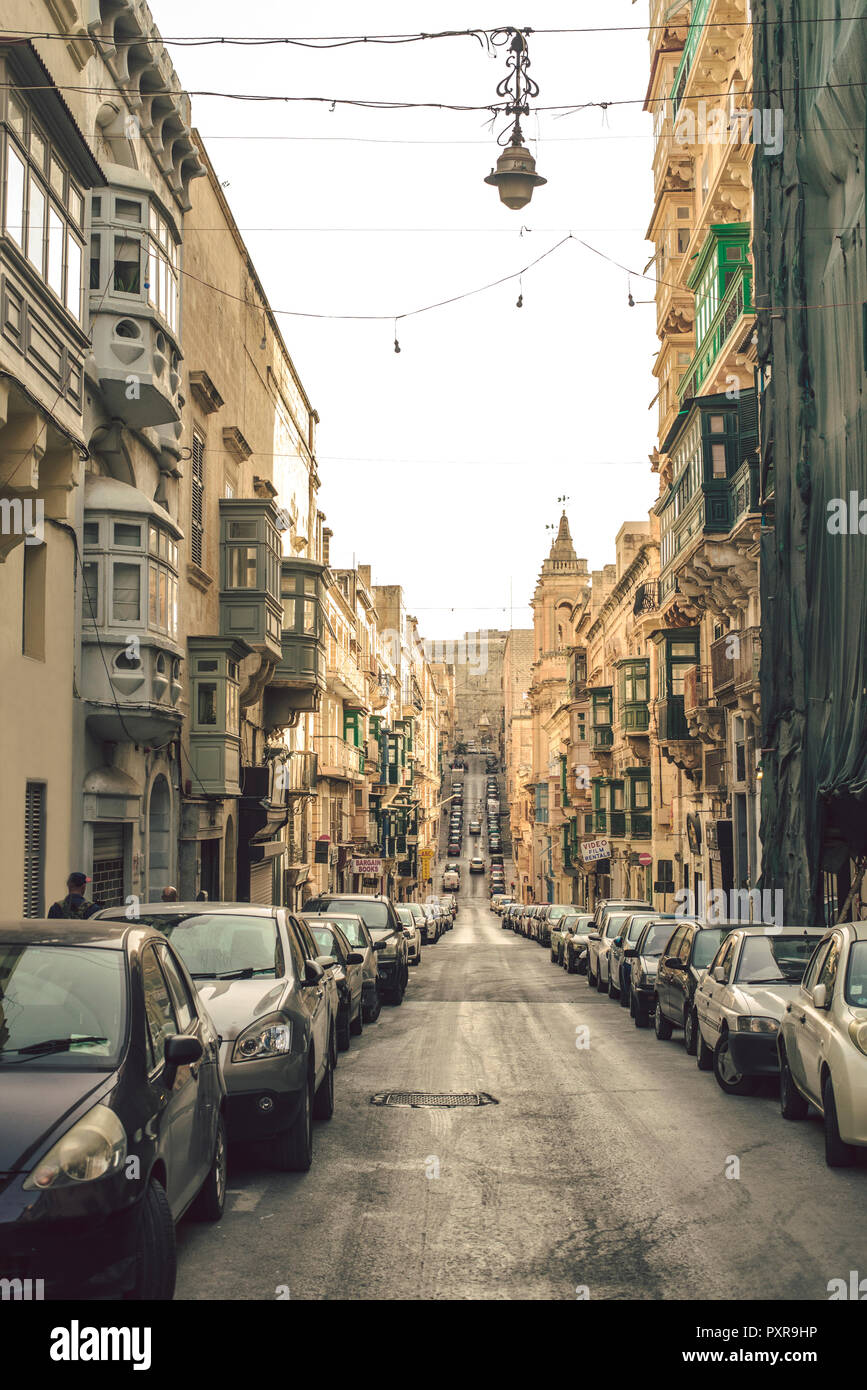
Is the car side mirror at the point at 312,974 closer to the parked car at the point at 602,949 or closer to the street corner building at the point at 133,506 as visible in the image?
the street corner building at the point at 133,506

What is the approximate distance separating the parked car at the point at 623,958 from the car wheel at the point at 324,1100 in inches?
458

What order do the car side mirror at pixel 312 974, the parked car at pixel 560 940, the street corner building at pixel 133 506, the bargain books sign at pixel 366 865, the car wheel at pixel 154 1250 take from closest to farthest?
the car wheel at pixel 154 1250
the car side mirror at pixel 312 974
the street corner building at pixel 133 506
the parked car at pixel 560 940
the bargain books sign at pixel 366 865

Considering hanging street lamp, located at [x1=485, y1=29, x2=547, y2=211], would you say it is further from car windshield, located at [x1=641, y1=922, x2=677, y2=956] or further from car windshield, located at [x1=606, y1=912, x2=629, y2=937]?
car windshield, located at [x1=606, y1=912, x2=629, y2=937]

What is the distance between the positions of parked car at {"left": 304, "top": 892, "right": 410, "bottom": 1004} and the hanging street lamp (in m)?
12.6

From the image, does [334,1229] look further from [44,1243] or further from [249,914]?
[249,914]

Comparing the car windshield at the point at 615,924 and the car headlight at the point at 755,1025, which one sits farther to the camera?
the car windshield at the point at 615,924

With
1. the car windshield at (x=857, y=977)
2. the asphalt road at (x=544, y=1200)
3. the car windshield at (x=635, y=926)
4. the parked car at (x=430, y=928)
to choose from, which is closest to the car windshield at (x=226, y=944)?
the asphalt road at (x=544, y=1200)

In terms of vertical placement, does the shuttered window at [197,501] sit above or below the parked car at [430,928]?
above

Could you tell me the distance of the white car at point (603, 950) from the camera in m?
26.0

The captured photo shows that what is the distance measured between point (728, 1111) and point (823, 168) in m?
15.2

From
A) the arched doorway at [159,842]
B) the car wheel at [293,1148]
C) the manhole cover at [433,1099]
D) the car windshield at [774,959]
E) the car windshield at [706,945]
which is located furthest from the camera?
the arched doorway at [159,842]

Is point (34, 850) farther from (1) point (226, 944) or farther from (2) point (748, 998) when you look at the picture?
(2) point (748, 998)

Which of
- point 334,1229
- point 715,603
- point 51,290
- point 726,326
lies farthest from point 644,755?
point 334,1229

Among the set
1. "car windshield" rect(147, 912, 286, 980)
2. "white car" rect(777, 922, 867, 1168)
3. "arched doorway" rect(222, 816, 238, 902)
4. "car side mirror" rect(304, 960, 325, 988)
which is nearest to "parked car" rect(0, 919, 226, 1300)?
"car windshield" rect(147, 912, 286, 980)
